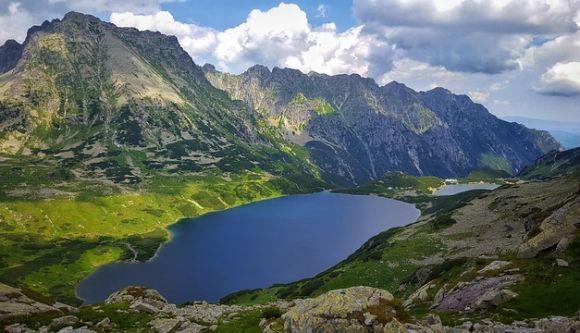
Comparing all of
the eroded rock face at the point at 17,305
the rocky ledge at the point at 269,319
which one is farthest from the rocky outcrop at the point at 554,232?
the eroded rock face at the point at 17,305

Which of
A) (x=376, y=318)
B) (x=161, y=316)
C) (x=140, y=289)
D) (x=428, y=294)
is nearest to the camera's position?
(x=376, y=318)

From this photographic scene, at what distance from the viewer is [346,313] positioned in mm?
30188

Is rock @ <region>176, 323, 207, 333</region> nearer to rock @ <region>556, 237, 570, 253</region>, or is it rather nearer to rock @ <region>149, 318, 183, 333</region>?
rock @ <region>149, 318, 183, 333</region>

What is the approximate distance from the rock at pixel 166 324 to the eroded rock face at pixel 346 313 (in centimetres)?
1216

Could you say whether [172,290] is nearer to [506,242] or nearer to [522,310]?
[506,242]

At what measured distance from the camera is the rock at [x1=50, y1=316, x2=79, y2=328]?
37.8 meters

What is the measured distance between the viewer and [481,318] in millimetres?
36406

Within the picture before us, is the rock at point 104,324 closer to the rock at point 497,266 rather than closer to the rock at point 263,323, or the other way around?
the rock at point 263,323

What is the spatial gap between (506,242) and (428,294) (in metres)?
58.3

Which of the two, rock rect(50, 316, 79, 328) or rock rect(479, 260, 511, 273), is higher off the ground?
rock rect(50, 316, 79, 328)

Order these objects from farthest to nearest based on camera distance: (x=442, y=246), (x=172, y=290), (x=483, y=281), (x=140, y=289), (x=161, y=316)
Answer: (x=172, y=290)
(x=442, y=246)
(x=140, y=289)
(x=483, y=281)
(x=161, y=316)

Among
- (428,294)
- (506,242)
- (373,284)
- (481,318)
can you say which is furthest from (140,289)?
(506,242)

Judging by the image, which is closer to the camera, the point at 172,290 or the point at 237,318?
the point at 237,318

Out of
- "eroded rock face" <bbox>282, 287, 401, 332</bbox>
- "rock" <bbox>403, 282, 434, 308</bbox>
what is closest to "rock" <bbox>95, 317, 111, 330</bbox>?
"eroded rock face" <bbox>282, 287, 401, 332</bbox>
